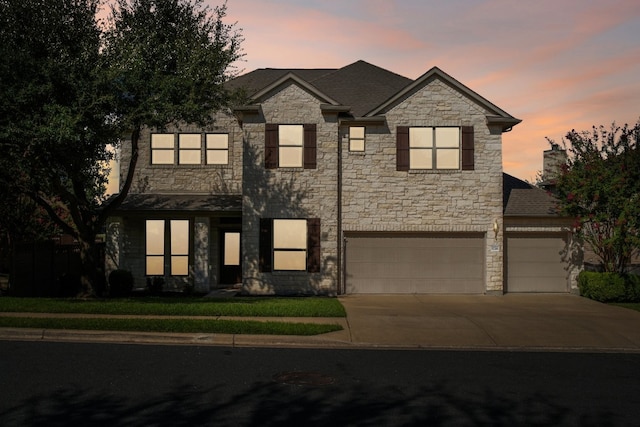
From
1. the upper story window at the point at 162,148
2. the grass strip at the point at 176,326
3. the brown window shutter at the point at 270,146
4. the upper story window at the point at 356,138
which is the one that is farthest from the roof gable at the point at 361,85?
the grass strip at the point at 176,326

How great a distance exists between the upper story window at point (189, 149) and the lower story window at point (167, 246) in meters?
2.66

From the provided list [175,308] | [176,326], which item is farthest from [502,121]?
[176,326]

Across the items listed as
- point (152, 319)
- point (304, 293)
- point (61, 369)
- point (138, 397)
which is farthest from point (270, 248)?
point (138, 397)

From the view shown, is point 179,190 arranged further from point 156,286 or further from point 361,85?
point 361,85

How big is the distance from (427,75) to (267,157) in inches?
251

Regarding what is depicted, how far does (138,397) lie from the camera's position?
28.3 feet

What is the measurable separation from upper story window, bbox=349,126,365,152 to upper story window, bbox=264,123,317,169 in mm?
1381

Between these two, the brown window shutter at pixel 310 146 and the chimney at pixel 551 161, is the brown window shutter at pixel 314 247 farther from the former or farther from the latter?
the chimney at pixel 551 161

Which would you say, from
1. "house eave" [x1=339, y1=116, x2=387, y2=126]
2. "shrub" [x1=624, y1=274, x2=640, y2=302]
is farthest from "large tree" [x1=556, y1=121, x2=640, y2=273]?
"house eave" [x1=339, y1=116, x2=387, y2=126]

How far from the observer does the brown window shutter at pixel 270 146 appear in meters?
22.7

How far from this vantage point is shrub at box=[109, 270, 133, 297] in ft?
73.9

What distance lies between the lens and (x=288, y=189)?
74.6 ft

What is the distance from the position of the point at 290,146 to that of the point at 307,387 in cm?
1428

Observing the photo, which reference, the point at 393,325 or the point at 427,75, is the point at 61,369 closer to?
the point at 393,325
